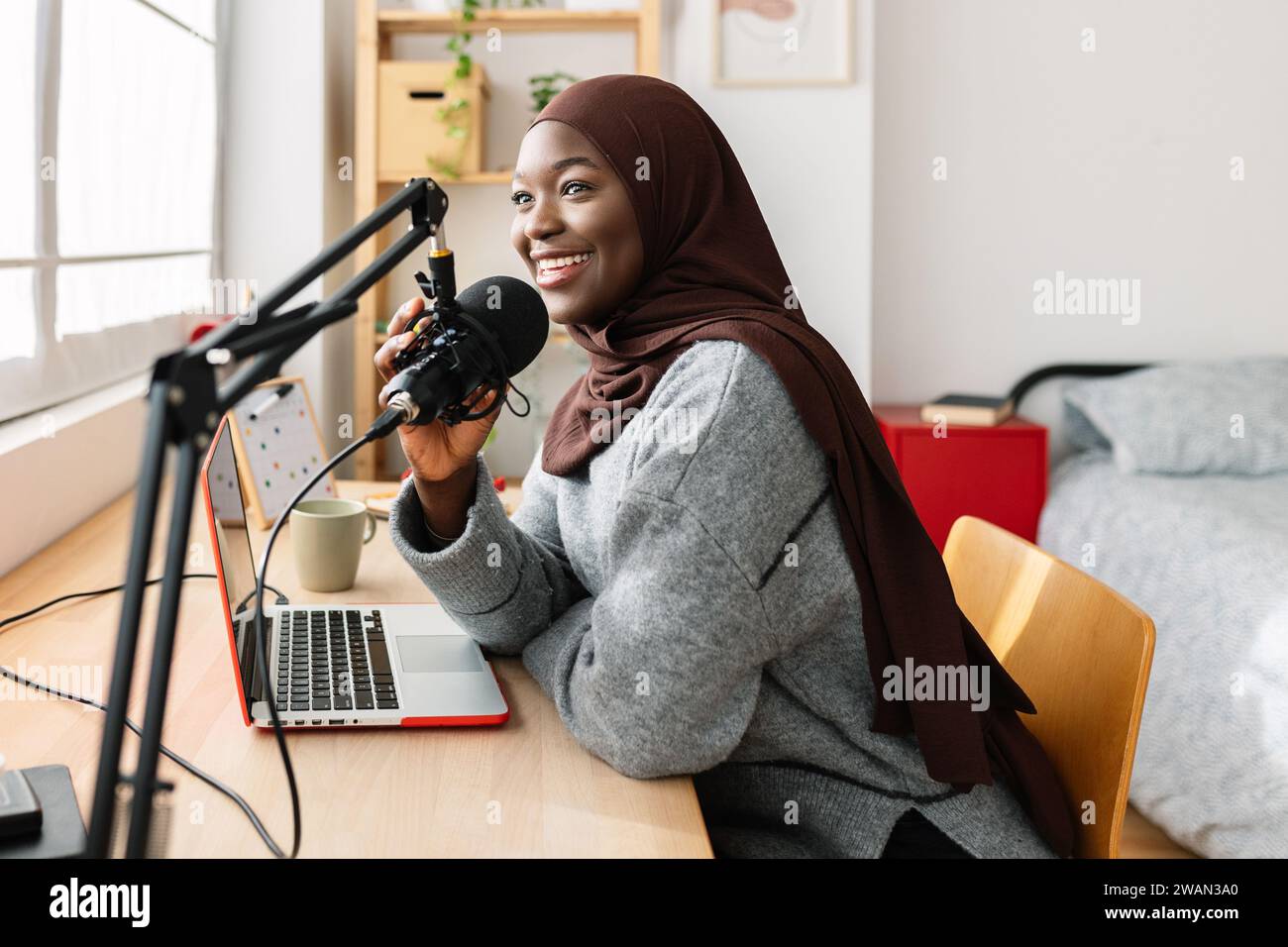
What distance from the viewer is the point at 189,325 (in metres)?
2.53

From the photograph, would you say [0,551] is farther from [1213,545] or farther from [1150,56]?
[1150,56]

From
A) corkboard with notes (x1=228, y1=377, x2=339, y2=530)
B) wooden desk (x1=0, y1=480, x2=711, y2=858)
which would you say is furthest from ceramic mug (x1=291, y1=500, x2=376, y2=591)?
corkboard with notes (x1=228, y1=377, x2=339, y2=530)

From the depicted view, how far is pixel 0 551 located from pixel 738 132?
2.05 m

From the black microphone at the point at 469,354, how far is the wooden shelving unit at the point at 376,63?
1.84 meters

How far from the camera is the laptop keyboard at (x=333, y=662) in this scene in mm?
1031

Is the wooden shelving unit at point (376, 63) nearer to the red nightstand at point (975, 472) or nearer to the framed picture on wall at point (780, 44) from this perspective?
the framed picture on wall at point (780, 44)

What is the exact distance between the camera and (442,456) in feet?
3.58

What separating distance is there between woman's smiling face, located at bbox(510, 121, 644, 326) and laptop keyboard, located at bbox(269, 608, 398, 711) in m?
0.39

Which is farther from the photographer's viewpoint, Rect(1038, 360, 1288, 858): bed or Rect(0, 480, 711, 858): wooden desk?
Rect(1038, 360, 1288, 858): bed

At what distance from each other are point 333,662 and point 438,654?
108 mm

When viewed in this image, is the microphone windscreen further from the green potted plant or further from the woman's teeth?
the green potted plant

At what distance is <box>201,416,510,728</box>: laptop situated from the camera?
1007 mm

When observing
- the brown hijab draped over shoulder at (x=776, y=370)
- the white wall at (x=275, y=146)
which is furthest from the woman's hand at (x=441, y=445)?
the white wall at (x=275, y=146)

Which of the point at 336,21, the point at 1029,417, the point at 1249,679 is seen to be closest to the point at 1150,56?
the point at 1029,417
